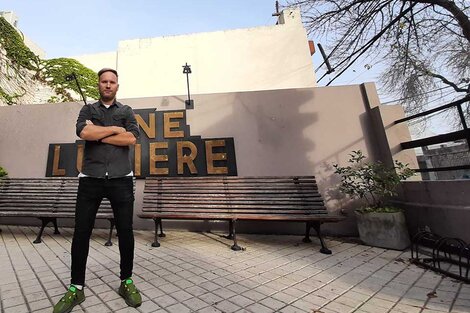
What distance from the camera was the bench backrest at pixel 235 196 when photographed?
3.76 meters

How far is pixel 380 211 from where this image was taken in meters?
3.81

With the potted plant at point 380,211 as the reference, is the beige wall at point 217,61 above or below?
above

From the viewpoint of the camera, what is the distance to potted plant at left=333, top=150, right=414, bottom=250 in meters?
3.68

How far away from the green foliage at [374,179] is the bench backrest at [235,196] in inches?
30.0

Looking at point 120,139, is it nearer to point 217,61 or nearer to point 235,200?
point 235,200

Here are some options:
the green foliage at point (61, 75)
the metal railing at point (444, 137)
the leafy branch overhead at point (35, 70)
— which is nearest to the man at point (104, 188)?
the metal railing at point (444, 137)

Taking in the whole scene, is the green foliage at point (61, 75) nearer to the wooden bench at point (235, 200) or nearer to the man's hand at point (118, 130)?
the wooden bench at point (235, 200)

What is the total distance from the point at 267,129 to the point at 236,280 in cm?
317

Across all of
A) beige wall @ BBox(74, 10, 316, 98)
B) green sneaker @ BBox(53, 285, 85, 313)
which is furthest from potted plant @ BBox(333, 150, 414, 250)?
beige wall @ BBox(74, 10, 316, 98)

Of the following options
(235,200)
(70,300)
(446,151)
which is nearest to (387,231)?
(446,151)

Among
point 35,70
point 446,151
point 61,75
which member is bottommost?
point 446,151

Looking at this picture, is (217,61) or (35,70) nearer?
(35,70)

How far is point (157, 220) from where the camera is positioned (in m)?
3.76

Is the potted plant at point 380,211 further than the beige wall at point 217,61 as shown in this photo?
No
